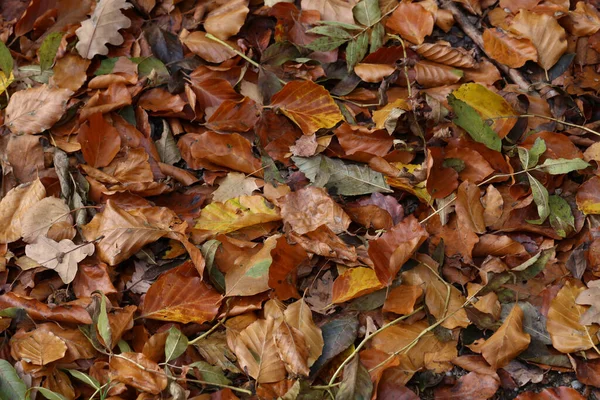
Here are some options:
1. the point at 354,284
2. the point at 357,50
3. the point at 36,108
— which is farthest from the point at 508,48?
the point at 36,108

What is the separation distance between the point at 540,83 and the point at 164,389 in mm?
1411

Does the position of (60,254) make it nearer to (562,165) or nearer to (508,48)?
(562,165)

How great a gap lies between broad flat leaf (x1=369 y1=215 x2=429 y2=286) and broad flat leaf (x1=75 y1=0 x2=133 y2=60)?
1.08 metres

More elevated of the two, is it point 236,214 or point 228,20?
point 228,20

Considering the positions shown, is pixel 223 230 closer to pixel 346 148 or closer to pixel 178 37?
pixel 346 148

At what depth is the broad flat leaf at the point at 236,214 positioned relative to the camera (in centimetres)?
180

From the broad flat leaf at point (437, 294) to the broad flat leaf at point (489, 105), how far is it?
0.49 metres

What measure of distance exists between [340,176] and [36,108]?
92 centimetres

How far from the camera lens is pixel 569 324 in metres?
1.64

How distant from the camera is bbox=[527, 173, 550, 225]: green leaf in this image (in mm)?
1772

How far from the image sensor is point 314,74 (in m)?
2.08

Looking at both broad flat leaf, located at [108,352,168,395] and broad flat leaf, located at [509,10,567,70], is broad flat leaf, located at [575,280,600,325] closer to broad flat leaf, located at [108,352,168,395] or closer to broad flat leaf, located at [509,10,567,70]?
broad flat leaf, located at [509,10,567,70]

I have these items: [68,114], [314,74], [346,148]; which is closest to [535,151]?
[346,148]

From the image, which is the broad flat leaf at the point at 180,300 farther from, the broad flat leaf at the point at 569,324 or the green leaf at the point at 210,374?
the broad flat leaf at the point at 569,324
